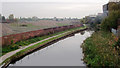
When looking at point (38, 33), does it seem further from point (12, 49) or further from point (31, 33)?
point (12, 49)

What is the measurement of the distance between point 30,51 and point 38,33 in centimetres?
894

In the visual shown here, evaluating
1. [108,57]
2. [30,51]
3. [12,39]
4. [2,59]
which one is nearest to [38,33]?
[12,39]

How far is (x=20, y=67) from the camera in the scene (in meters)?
9.90

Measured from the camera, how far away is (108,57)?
28.8 ft

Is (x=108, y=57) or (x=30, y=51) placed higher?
(x=108, y=57)

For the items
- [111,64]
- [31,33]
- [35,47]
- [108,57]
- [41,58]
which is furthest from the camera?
[31,33]

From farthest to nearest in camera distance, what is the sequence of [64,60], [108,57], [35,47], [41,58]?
[35,47], [41,58], [64,60], [108,57]

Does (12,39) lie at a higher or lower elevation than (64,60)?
higher

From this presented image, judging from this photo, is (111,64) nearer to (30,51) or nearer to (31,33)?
(30,51)

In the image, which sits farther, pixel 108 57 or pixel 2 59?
pixel 2 59

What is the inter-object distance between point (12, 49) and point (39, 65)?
4228 mm

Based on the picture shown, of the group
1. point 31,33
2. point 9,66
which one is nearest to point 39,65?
point 9,66

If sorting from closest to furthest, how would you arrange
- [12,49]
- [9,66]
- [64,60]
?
[9,66] → [64,60] → [12,49]

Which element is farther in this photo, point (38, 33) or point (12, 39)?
point (38, 33)
